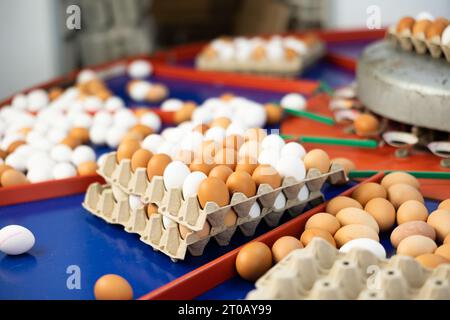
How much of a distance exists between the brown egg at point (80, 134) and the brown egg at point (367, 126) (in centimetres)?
89

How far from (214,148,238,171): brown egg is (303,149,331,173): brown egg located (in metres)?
0.18

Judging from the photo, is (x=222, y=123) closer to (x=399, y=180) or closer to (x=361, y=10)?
(x=399, y=180)

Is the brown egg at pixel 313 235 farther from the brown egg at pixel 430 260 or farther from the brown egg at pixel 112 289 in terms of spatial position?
the brown egg at pixel 112 289

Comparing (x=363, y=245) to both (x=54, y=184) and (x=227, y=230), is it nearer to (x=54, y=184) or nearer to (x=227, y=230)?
(x=227, y=230)

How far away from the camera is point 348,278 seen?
1.10 metres

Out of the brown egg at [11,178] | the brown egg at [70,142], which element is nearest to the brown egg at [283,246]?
the brown egg at [11,178]

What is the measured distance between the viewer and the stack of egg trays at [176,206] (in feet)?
4.42

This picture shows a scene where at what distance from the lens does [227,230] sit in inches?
55.2

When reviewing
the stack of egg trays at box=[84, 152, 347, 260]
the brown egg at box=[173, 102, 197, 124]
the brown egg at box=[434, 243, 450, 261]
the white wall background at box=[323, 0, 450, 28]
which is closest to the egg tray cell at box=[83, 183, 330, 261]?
the stack of egg trays at box=[84, 152, 347, 260]

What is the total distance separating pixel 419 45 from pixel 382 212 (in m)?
0.73

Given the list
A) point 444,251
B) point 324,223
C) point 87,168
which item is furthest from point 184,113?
point 444,251
